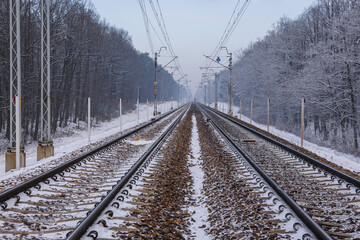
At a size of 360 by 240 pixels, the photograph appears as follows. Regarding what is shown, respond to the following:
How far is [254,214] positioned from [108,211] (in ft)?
7.65

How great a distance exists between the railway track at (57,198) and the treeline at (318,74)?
17.2 m

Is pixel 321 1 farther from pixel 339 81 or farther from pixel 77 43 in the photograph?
pixel 77 43

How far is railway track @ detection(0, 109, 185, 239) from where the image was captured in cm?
435

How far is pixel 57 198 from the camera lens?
586 centimetres

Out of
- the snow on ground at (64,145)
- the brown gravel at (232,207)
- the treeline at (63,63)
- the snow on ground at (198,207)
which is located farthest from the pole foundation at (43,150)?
the treeline at (63,63)

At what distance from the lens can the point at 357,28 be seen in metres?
20.5

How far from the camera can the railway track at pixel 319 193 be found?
4.39m

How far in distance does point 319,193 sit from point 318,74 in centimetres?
2362

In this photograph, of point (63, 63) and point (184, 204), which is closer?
point (184, 204)

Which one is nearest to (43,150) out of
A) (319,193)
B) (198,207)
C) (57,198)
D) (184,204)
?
(57,198)

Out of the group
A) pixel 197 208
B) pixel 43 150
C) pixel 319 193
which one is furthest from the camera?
Result: pixel 43 150

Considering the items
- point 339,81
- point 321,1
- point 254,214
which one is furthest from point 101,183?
point 321,1

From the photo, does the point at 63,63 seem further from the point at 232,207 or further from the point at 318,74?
the point at 232,207

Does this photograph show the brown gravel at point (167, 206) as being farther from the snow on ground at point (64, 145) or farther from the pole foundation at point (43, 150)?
the pole foundation at point (43, 150)
